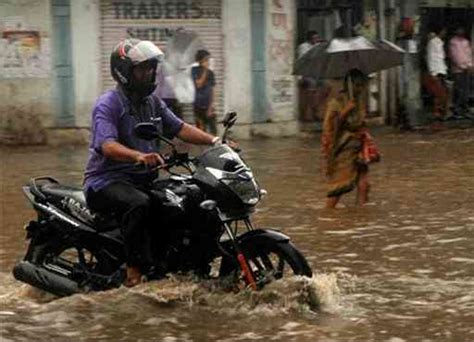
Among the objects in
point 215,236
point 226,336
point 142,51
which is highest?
point 142,51

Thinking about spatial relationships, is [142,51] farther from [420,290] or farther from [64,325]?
[420,290]

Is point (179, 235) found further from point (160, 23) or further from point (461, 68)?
point (461, 68)

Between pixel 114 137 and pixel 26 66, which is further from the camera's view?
pixel 26 66

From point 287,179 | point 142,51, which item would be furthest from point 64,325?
point 287,179

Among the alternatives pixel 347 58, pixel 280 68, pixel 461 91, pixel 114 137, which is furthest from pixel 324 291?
pixel 461 91

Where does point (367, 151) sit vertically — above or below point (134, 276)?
above

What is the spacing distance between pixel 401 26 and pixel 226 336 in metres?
14.2

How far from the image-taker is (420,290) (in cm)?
720

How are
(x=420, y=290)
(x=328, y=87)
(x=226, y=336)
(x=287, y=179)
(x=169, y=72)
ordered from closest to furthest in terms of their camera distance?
(x=226, y=336) < (x=420, y=290) < (x=287, y=179) < (x=169, y=72) < (x=328, y=87)

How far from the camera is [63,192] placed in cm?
707

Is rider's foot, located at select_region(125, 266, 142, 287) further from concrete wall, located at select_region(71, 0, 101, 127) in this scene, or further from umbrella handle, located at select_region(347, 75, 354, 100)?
concrete wall, located at select_region(71, 0, 101, 127)

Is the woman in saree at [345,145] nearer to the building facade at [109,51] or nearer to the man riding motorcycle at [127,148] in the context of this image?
the man riding motorcycle at [127,148]

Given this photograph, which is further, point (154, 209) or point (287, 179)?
point (287, 179)

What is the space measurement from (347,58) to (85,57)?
7.57 metres
